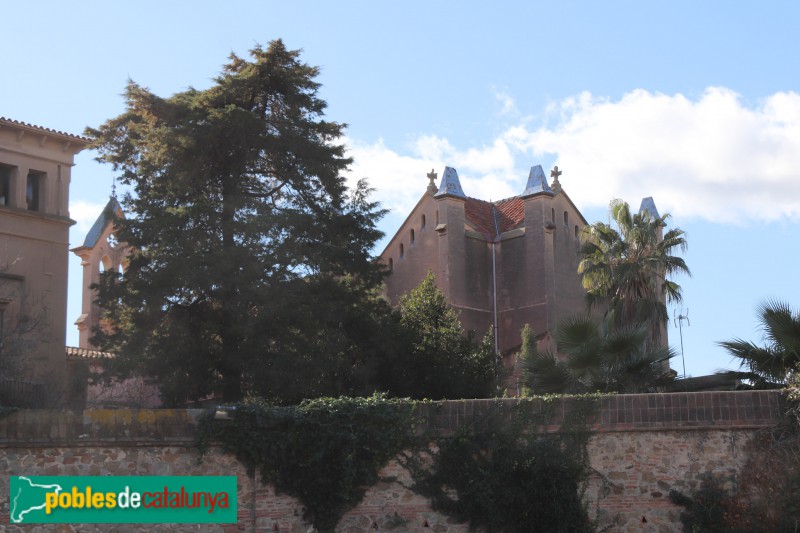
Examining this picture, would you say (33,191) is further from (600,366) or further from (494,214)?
(494,214)

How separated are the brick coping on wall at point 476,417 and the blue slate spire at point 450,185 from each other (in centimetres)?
2662

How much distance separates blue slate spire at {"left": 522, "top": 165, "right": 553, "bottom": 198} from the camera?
45478 millimetres

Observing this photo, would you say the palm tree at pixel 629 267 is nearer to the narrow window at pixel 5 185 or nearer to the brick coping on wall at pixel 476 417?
the brick coping on wall at pixel 476 417

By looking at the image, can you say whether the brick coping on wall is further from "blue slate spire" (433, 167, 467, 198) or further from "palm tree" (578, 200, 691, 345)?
"blue slate spire" (433, 167, 467, 198)

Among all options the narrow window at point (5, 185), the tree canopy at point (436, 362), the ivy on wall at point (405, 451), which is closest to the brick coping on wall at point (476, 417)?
the ivy on wall at point (405, 451)

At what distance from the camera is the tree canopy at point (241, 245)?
86.0 ft

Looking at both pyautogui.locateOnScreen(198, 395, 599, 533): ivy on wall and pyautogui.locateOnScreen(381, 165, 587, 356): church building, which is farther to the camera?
pyautogui.locateOnScreen(381, 165, 587, 356): church building

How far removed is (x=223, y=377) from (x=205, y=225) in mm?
3586

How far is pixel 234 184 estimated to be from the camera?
2833 cm

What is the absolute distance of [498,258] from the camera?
46.6m

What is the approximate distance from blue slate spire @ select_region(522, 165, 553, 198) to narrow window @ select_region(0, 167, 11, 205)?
21014 millimetres

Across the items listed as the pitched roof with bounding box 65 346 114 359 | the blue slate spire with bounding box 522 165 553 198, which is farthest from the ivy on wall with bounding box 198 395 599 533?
the blue slate spire with bounding box 522 165 553 198

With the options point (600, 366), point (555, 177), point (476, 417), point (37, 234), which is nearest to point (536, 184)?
point (555, 177)

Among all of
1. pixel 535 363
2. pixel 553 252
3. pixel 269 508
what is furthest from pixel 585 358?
pixel 553 252
